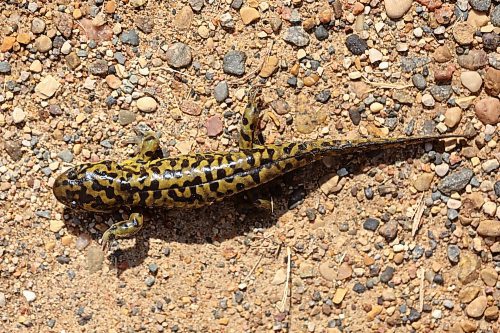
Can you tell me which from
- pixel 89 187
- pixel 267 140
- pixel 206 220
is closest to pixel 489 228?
pixel 267 140

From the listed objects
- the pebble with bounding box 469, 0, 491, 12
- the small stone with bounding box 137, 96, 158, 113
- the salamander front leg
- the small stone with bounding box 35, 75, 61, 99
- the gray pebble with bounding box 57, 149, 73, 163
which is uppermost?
the pebble with bounding box 469, 0, 491, 12

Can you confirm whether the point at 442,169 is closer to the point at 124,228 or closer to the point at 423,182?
the point at 423,182

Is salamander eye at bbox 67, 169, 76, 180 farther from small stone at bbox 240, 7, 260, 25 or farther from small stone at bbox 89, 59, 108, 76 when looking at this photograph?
small stone at bbox 240, 7, 260, 25

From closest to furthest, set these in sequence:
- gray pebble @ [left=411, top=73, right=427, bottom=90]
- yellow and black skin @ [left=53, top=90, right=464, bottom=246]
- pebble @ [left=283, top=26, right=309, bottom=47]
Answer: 1. yellow and black skin @ [left=53, top=90, right=464, bottom=246]
2. gray pebble @ [left=411, top=73, right=427, bottom=90]
3. pebble @ [left=283, top=26, right=309, bottom=47]

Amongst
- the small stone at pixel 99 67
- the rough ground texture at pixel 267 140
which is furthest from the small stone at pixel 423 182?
the small stone at pixel 99 67

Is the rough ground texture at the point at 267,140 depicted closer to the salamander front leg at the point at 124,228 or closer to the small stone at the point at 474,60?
the small stone at the point at 474,60

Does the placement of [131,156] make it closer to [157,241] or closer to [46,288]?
[157,241]

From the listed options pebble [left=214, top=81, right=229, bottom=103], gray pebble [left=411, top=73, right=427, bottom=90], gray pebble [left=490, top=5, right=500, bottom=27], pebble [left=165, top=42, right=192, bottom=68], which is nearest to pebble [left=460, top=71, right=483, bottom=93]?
gray pebble [left=411, top=73, right=427, bottom=90]
